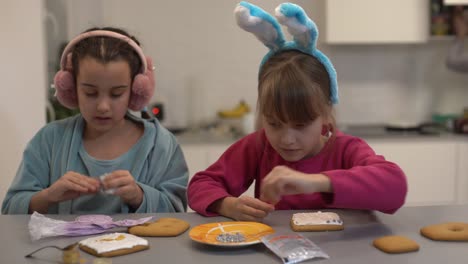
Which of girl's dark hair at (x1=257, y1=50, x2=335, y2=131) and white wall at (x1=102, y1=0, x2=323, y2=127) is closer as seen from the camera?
girl's dark hair at (x1=257, y1=50, x2=335, y2=131)

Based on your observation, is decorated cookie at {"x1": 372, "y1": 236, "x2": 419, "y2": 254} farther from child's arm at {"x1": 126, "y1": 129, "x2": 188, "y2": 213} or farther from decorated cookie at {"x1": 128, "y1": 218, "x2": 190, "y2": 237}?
child's arm at {"x1": 126, "y1": 129, "x2": 188, "y2": 213}

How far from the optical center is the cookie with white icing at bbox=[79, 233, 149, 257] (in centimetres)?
91

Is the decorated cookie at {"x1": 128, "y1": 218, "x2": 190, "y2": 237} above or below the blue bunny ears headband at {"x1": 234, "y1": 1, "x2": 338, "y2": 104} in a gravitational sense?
below

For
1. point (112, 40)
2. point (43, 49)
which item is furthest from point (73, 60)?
point (43, 49)

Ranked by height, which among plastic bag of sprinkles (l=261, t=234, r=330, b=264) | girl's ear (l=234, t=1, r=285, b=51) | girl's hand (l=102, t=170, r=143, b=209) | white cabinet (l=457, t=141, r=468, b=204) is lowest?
white cabinet (l=457, t=141, r=468, b=204)

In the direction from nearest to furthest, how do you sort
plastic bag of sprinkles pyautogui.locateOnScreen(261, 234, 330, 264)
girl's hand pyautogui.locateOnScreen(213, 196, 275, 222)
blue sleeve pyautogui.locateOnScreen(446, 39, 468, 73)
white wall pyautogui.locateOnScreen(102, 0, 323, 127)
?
1. plastic bag of sprinkles pyautogui.locateOnScreen(261, 234, 330, 264)
2. girl's hand pyautogui.locateOnScreen(213, 196, 275, 222)
3. blue sleeve pyautogui.locateOnScreen(446, 39, 468, 73)
4. white wall pyautogui.locateOnScreen(102, 0, 323, 127)

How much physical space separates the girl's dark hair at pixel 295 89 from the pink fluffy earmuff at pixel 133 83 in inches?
12.1

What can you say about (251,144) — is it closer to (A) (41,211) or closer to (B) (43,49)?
(A) (41,211)

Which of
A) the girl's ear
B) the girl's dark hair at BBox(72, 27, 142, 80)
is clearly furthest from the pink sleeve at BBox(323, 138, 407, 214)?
the girl's dark hair at BBox(72, 27, 142, 80)

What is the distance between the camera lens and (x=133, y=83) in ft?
4.58

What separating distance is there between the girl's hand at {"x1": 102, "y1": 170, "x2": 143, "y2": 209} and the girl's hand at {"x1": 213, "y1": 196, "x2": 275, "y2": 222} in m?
0.22

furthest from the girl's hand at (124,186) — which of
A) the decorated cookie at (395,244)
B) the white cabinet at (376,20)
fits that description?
the white cabinet at (376,20)

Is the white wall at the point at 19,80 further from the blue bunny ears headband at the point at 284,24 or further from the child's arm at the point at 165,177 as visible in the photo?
the blue bunny ears headband at the point at 284,24

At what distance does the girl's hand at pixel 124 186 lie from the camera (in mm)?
1190
